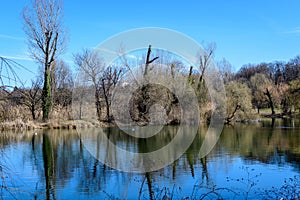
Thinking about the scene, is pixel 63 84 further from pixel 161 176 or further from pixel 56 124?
pixel 161 176

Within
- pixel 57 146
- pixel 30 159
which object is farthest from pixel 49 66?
pixel 30 159

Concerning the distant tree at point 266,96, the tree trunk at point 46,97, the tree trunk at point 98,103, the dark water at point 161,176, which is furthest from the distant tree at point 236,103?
the dark water at point 161,176

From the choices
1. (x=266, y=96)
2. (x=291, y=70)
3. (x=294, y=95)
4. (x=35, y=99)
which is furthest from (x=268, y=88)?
(x=35, y=99)

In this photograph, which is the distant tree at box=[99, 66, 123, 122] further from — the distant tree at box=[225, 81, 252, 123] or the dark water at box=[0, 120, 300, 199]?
the dark water at box=[0, 120, 300, 199]

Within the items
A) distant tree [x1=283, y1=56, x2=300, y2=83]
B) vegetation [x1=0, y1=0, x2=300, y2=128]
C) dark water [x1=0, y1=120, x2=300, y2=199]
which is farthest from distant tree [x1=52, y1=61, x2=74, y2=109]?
distant tree [x1=283, y1=56, x2=300, y2=83]

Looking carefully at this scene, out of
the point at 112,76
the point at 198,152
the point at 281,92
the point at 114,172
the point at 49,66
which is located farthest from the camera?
the point at 281,92

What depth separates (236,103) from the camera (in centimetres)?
3209

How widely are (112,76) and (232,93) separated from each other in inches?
448

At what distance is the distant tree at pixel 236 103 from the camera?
3170 centimetres

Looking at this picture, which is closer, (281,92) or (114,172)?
(114,172)

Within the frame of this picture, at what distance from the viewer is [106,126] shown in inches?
1040

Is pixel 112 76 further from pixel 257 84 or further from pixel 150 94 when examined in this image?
pixel 257 84

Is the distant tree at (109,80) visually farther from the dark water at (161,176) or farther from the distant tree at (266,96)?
the distant tree at (266,96)

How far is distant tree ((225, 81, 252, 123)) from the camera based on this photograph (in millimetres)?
31703
